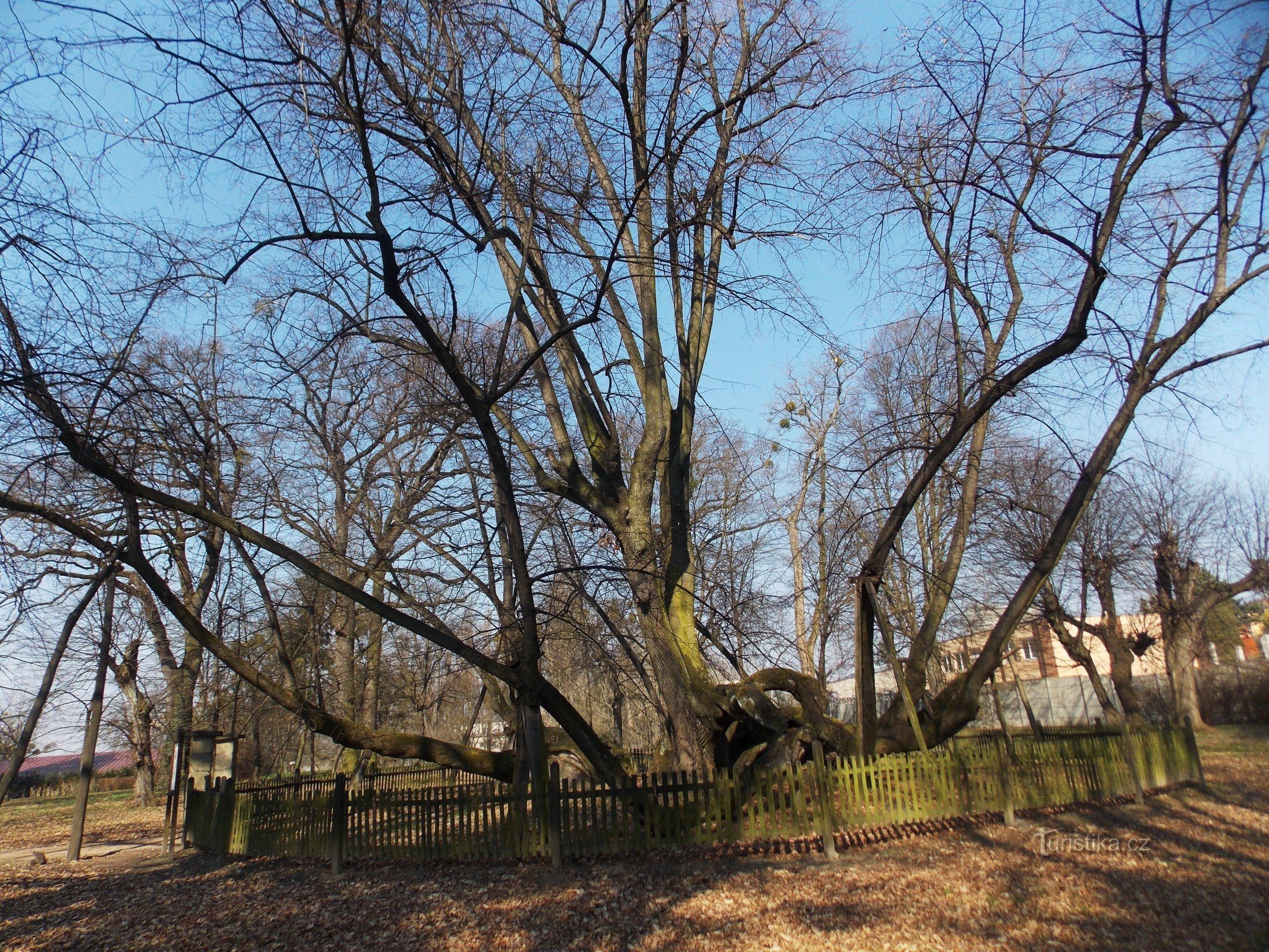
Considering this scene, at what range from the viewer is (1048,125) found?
7.94 meters

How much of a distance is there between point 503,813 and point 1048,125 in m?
9.11

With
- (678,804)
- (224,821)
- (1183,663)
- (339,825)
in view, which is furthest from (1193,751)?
(224,821)

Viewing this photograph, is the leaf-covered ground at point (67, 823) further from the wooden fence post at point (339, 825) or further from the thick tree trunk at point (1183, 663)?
the thick tree trunk at point (1183, 663)

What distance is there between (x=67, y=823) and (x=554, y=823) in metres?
17.6

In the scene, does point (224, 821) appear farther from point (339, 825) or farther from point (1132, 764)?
point (1132, 764)

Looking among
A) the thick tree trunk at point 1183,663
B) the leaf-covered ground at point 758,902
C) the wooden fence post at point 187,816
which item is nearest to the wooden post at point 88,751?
the wooden fence post at point 187,816

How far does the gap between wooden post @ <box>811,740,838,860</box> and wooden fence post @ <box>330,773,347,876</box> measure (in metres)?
5.64

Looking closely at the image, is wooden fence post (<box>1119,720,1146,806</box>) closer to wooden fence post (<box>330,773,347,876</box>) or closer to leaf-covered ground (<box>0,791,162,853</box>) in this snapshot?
wooden fence post (<box>330,773,347,876</box>)

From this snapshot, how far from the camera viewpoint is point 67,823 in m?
20.0

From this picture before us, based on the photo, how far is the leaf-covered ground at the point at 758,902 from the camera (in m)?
5.89

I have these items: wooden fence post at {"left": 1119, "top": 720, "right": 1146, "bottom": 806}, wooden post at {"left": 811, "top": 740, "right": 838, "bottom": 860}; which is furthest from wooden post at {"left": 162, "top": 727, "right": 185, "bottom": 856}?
wooden fence post at {"left": 1119, "top": 720, "right": 1146, "bottom": 806}

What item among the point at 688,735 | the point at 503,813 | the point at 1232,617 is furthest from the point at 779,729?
the point at 1232,617

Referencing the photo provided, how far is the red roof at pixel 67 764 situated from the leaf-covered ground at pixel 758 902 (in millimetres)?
35324

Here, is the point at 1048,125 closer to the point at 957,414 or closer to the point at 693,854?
the point at 957,414
